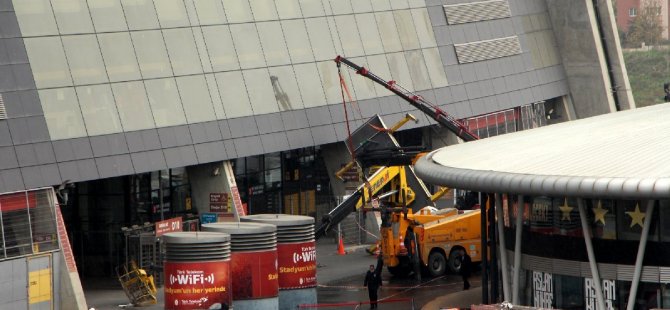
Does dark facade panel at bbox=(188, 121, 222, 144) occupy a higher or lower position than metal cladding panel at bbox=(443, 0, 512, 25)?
lower

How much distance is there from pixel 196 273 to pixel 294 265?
5.06 metres

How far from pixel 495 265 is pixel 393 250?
40.3ft

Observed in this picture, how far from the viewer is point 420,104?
195 feet

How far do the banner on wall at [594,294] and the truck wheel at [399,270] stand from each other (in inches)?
656

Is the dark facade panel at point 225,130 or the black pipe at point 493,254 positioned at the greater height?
the dark facade panel at point 225,130

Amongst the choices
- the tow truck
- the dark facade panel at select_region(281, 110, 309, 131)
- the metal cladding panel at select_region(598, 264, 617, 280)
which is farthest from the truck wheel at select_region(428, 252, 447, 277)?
the metal cladding panel at select_region(598, 264, 617, 280)

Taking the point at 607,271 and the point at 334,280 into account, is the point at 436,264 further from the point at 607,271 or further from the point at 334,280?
the point at 607,271

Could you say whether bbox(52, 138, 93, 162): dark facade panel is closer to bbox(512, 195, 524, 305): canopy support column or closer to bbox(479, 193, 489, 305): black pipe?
bbox(479, 193, 489, 305): black pipe

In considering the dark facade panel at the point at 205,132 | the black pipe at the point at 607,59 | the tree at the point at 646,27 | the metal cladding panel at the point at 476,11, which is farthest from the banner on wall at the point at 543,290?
the tree at the point at 646,27

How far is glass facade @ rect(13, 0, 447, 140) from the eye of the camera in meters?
47.4

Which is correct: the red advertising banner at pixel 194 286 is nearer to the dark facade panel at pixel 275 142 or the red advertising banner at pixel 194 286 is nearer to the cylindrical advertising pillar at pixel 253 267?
the cylindrical advertising pillar at pixel 253 267

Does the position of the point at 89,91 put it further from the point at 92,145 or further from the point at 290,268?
the point at 290,268

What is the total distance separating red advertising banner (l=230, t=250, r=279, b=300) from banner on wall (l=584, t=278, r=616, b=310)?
32.0ft

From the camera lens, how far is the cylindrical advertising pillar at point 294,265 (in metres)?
A: 44.1
